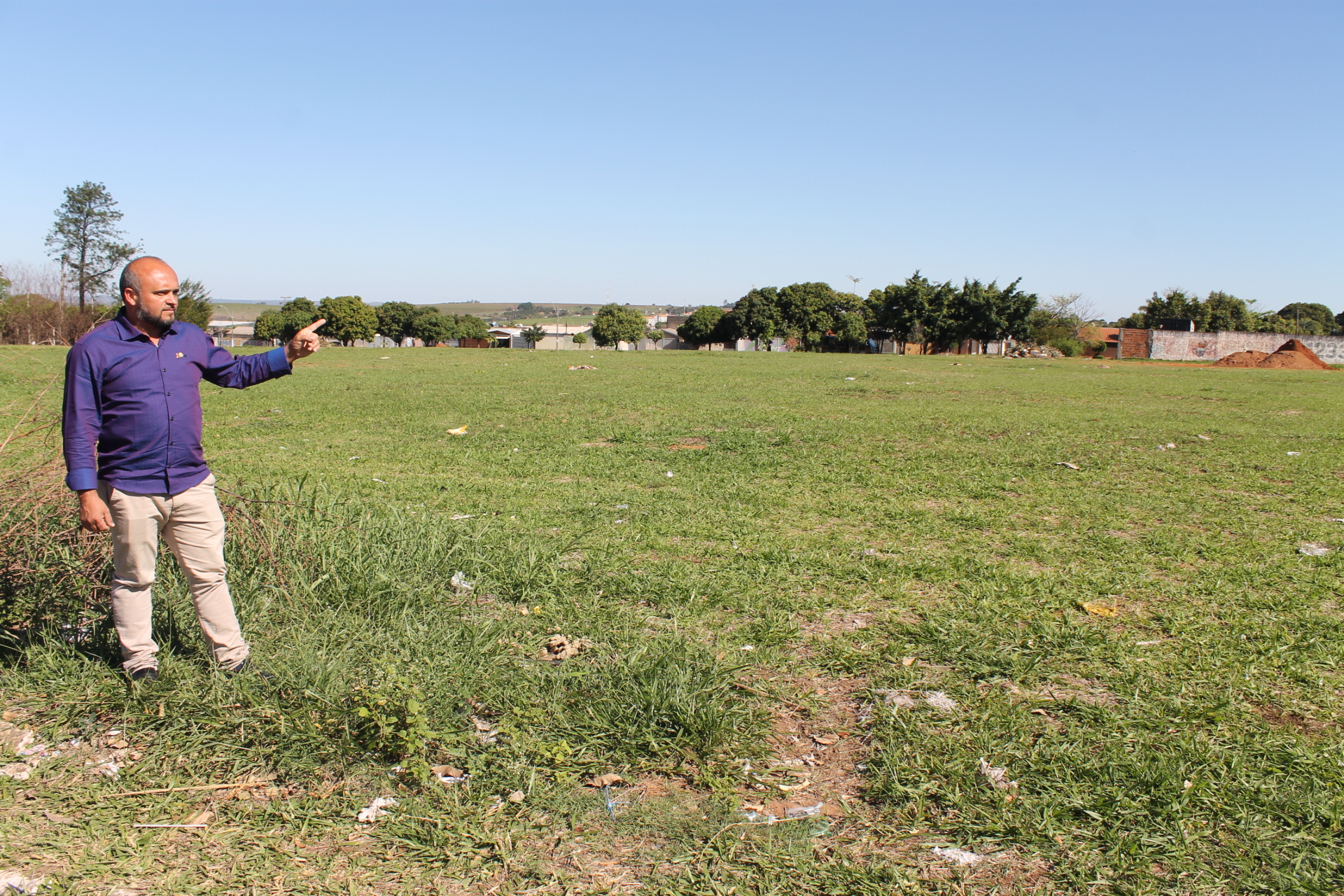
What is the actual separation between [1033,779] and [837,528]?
306 cm

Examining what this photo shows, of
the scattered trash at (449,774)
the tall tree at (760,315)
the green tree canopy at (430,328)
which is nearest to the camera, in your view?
the scattered trash at (449,774)

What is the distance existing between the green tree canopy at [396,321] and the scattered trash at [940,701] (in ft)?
304

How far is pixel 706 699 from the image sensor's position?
3.05m

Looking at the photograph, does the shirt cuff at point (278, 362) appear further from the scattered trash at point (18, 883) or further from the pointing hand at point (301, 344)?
the scattered trash at point (18, 883)

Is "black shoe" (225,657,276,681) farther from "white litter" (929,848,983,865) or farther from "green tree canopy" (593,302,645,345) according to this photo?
"green tree canopy" (593,302,645,345)

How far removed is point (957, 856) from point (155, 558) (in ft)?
9.47

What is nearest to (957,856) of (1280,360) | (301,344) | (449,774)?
(449,774)

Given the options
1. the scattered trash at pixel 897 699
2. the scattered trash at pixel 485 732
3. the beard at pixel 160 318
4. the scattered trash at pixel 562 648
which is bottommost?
the scattered trash at pixel 485 732

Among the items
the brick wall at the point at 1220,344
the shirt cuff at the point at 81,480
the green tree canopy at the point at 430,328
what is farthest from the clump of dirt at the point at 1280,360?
the green tree canopy at the point at 430,328

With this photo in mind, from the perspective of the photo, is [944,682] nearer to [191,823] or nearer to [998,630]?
[998,630]

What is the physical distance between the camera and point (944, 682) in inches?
131

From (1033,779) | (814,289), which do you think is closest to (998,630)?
(1033,779)

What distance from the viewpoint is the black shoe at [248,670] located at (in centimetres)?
318

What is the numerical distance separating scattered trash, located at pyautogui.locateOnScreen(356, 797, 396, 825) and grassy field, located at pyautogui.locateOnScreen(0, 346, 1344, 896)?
49mm
